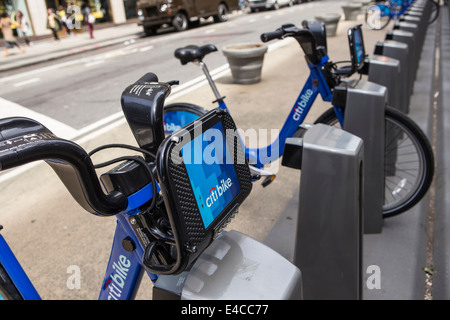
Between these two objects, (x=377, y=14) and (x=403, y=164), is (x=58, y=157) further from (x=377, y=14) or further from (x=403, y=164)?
(x=377, y=14)

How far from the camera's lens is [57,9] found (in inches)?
807

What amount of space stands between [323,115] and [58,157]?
108 inches

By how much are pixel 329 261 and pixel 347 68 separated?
6.90 feet

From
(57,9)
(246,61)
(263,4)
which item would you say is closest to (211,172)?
(246,61)

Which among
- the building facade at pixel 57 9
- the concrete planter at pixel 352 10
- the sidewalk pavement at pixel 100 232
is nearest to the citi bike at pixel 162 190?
the sidewalk pavement at pixel 100 232

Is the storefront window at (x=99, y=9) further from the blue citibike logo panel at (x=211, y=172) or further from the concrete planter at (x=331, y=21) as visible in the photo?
the blue citibike logo panel at (x=211, y=172)

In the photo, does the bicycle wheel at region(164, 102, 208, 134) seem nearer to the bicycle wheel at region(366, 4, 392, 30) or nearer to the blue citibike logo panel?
the blue citibike logo panel

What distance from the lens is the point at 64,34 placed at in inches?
811

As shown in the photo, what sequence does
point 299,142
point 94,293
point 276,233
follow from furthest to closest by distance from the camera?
point 276,233 < point 94,293 < point 299,142

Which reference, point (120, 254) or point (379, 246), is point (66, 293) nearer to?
point (120, 254)

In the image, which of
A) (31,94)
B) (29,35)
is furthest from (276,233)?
(29,35)

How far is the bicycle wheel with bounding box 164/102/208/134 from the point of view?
3205 mm
